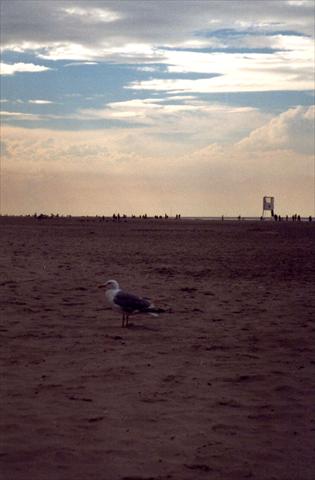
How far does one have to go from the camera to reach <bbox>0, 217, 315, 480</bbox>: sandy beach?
6320 millimetres

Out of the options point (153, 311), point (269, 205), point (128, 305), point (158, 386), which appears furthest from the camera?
point (269, 205)

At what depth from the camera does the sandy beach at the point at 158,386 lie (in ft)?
20.7

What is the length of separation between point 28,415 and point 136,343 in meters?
4.14

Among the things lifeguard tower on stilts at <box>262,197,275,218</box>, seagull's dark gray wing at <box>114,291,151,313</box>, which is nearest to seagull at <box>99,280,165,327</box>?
seagull's dark gray wing at <box>114,291,151,313</box>

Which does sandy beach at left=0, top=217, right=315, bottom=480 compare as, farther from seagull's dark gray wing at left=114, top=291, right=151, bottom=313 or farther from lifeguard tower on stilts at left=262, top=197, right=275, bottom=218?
lifeguard tower on stilts at left=262, top=197, right=275, bottom=218

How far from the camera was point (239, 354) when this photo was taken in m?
10.7

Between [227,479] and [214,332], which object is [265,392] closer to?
[227,479]

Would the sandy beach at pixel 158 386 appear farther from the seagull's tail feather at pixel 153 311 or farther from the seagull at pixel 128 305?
the seagull at pixel 128 305

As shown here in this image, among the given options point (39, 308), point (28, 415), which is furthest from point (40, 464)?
point (39, 308)

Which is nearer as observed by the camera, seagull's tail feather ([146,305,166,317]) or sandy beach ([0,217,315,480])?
sandy beach ([0,217,315,480])

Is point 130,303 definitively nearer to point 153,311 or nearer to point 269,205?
point 153,311

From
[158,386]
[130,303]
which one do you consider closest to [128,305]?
[130,303]

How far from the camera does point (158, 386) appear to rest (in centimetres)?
873

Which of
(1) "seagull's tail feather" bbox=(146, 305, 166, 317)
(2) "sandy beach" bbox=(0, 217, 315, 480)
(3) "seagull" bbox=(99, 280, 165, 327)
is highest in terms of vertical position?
(3) "seagull" bbox=(99, 280, 165, 327)
